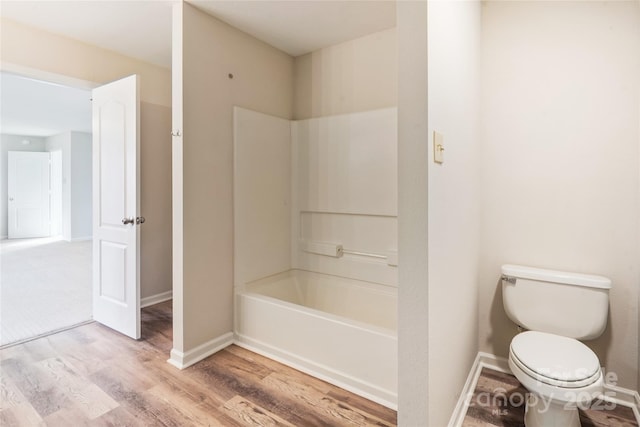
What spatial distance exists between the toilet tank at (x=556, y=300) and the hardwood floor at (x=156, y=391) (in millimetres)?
979

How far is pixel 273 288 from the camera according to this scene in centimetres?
277

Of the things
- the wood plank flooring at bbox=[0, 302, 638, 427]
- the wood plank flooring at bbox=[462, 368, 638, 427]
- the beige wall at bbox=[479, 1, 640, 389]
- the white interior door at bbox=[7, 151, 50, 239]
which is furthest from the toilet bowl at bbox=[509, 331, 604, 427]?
the white interior door at bbox=[7, 151, 50, 239]

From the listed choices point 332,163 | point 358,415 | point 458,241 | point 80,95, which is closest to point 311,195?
point 332,163

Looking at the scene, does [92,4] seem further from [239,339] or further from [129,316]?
[239,339]

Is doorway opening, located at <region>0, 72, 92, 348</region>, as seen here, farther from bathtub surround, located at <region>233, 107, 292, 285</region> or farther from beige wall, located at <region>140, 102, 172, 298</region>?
bathtub surround, located at <region>233, 107, 292, 285</region>

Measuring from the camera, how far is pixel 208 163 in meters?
2.36

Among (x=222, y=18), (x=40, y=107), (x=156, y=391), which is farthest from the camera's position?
(x=40, y=107)

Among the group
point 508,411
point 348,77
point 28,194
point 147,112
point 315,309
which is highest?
point 348,77

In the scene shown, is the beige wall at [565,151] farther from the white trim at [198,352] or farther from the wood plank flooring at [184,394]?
the white trim at [198,352]

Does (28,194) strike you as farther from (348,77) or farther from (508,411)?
(508,411)

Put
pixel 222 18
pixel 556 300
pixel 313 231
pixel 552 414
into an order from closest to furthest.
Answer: pixel 552 414
pixel 556 300
pixel 222 18
pixel 313 231

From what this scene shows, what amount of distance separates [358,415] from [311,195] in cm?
176

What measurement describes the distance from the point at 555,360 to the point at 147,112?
12.2 feet

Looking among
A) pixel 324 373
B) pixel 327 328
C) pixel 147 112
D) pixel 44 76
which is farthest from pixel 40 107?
pixel 324 373
